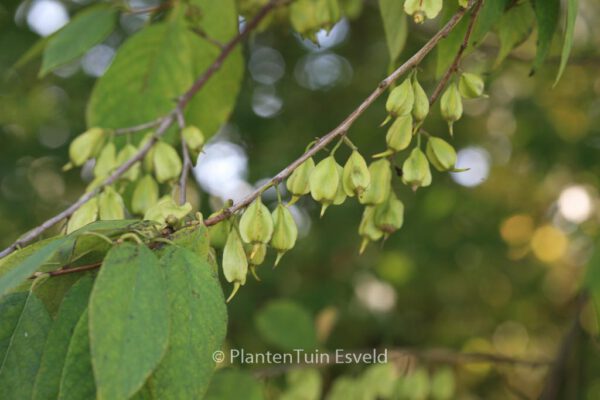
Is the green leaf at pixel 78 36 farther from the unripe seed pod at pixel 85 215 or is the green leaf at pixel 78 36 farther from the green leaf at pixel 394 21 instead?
the green leaf at pixel 394 21

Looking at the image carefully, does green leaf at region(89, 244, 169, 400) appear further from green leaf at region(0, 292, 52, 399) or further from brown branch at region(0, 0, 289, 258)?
brown branch at region(0, 0, 289, 258)

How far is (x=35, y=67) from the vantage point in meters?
2.40

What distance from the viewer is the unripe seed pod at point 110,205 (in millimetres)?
862

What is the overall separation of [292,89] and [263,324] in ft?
3.73

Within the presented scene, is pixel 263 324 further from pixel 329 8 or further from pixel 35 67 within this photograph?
pixel 35 67

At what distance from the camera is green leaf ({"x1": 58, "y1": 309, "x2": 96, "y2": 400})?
562 millimetres

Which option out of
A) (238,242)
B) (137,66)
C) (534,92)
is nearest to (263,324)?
(137,66)

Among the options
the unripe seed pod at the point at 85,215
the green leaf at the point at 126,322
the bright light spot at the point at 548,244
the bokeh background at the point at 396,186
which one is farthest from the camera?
the bright light spot at the point at 548,244

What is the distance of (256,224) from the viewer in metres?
0.68

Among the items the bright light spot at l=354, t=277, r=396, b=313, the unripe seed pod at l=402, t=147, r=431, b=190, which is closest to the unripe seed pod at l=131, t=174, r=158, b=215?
the unripe seed pod at l=402, t=147, r=431, b=190

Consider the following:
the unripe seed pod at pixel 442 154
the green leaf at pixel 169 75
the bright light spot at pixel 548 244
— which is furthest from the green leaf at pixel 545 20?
the bright light spot at pixel 548 244

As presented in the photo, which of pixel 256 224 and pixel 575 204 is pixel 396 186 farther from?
pixel 256 224

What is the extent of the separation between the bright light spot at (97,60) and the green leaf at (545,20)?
1.81 m

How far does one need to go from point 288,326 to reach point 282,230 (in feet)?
2.92
